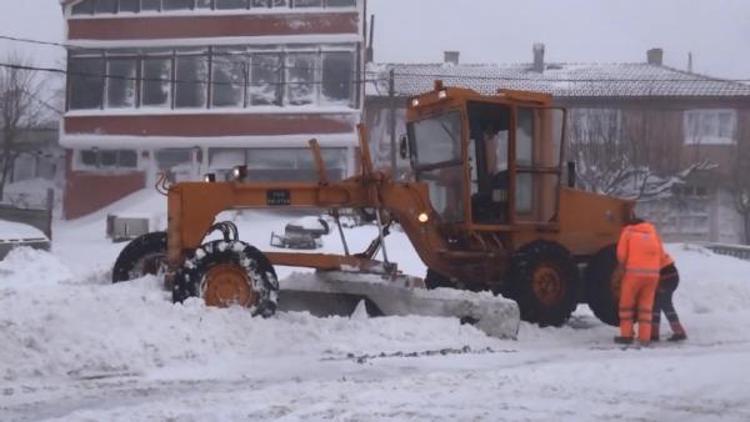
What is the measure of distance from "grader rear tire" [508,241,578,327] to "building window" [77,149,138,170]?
22.2 metres

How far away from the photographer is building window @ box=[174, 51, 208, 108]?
1183 inches

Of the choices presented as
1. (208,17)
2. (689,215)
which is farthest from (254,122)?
(689,215)

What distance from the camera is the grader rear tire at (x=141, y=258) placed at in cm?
1130

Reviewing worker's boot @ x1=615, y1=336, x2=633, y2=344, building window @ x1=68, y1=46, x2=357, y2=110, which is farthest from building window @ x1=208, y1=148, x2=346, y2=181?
worker's boot @ x1=615, y1=336, x2=633, y2=344

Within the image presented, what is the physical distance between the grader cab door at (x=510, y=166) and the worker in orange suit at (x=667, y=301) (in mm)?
1439

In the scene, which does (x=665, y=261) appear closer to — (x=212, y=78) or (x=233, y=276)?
(x=233, y=276)

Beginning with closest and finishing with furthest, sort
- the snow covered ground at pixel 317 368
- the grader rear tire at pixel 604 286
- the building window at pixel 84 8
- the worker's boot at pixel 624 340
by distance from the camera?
the snow covered ground at pixel 317 368 → the worker's boot at pixel 624 340 → the grader rear tire at pixel 604 286 → the building window at pixel 84 8

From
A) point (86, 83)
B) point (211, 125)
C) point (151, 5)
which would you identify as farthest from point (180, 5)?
point (211, 125)

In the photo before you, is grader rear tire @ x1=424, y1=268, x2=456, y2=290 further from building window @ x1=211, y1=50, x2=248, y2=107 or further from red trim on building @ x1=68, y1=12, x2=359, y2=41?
building window @ x1=211, y1=50, x2=248, y2=107

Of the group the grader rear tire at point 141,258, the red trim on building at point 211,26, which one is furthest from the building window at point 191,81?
the grader rear tire at point 141,258

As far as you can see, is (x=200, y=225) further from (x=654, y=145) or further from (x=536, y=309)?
(x=654, y=145)

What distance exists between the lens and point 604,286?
1167 centimetres

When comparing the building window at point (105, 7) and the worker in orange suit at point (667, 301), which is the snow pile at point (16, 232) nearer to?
the building window at point (105, 7)

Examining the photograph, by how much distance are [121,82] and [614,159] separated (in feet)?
50.9
